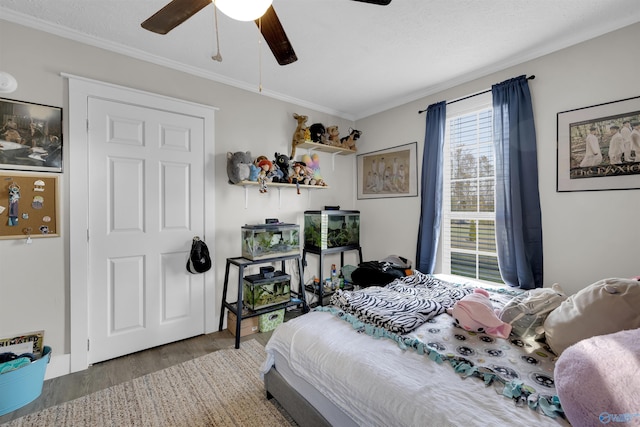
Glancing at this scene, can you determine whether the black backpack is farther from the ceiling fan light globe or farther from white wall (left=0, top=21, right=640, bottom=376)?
the ceiling fan light globe

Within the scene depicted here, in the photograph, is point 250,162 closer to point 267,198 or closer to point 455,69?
point 267,198

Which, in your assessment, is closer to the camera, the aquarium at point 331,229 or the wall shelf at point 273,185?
the wall shelf at point 273,185

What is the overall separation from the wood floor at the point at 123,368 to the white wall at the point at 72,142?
0.78 ft

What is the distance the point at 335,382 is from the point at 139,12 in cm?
249

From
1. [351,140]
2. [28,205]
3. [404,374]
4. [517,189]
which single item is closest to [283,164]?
[351,140]

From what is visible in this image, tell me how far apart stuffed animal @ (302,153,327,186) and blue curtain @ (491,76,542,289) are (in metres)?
1.77

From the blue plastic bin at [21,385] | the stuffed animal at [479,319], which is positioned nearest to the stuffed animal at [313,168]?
the stuffed animal at [479,319]

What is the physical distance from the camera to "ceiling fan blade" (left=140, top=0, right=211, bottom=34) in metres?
1.25

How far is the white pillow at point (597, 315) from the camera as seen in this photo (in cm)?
115

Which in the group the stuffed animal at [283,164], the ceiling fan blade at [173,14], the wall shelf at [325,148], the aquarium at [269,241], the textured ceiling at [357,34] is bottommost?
the aquarium at [269,241]

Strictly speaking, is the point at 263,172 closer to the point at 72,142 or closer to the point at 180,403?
the point at 72,142

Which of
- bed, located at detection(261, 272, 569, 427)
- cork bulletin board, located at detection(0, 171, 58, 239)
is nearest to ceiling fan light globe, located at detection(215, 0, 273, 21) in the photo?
bed, located at detection(261, 272, 569, 427)

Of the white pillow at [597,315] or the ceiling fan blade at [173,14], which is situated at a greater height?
the ceiling fan blade at [173,14]

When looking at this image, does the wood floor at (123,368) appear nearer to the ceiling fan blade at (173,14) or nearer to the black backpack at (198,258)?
the black backpack at (198,258)
